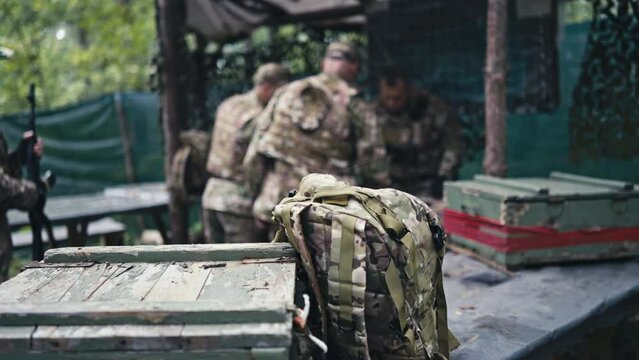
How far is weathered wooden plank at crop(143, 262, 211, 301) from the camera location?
196cm

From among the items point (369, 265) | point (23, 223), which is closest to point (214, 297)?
point (369, 265)

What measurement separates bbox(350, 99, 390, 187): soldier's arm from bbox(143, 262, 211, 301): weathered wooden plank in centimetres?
257

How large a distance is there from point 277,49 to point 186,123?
1.53 m

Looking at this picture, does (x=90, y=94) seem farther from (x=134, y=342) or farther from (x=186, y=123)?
(x=134, y=342)

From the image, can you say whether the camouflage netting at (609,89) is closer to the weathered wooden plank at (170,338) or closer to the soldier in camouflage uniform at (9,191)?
the weathered wooden plank at (170,338)

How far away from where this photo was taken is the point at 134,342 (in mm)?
1723

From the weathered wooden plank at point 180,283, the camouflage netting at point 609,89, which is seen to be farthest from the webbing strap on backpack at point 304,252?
the camouflage netting at point 609,89

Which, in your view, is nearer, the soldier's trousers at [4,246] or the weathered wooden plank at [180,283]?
the weathered wooden plank at [180,283]

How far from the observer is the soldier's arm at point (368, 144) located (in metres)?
4.65

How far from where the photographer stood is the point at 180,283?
82.4 inches

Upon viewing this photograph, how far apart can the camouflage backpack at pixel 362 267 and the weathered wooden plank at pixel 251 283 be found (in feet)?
0.43

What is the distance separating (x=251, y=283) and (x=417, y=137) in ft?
13.3

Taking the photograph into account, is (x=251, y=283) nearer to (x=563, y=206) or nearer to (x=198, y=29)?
(x=563, y=206)

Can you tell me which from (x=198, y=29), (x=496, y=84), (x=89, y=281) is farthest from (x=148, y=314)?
(x=198, y=29)
